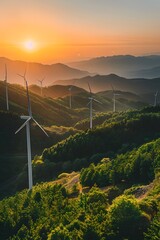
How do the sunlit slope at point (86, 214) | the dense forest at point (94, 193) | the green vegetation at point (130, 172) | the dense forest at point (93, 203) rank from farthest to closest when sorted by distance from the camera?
the green vegetation at point (130, 172) < the dense forest at point (94, 193) < the dense forest at point (93, 203) < the sunlit slope at point (86, 214)

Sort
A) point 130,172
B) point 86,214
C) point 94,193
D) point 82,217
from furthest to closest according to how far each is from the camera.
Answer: point 130,172 → point 94,193 → point 86,214 → point 82,217

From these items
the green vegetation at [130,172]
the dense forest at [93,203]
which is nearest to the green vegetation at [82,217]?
the dense forest at [93,203]

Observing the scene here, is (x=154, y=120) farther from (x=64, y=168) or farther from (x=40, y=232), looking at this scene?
(x=40, y=232)

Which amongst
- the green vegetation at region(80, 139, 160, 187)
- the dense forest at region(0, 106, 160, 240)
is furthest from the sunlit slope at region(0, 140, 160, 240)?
the green vegetation at region(80, 139, 160, 187)

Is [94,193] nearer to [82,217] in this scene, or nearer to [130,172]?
[82,217]

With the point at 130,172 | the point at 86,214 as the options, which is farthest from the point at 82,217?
the point at 130,172

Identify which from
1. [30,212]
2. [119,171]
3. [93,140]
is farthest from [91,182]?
[93,140]

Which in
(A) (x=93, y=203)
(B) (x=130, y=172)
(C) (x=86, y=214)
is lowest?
(C) (x=86, y=214)

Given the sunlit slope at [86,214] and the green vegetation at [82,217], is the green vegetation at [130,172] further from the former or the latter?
the green vegetation at [82,217]

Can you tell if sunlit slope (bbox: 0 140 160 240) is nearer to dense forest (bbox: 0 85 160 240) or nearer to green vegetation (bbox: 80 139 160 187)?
dense forest (bbox: 0 85 160 240)

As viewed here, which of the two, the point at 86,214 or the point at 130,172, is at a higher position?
the point at 130,172

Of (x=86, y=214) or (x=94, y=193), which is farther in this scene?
(x=94, y=193)

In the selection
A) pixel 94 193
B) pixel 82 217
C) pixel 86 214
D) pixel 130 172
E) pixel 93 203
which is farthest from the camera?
pixel 130 172
